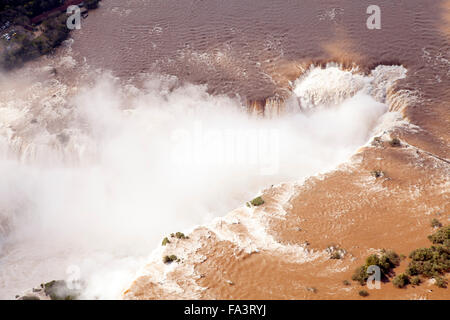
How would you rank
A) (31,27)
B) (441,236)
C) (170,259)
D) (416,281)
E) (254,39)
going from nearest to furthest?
(416,281)
(441,236)
(170,259)
(254,39)
(31,27)

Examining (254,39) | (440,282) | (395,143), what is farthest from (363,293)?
(254,39)

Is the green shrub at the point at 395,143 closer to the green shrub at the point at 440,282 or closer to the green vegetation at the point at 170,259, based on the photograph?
the green shrub at the point at 440,282

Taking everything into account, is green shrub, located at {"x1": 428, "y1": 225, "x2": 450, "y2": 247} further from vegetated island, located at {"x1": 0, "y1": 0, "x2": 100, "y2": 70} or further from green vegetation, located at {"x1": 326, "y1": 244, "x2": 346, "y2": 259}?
vegetated island, located at {"x1": 0, "y1": 0, "x2": 100, "y2": 70}

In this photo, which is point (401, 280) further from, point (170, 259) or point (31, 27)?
point (31, 27)

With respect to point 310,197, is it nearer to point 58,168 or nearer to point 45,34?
point 58,168

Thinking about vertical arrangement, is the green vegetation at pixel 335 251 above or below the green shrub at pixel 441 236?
below

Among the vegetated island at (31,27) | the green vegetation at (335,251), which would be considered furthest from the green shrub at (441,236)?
the vegetated island at (31,27)

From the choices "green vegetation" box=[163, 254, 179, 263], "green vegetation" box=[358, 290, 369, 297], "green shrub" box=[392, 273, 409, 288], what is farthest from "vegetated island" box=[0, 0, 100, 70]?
"green shrub" box=[392, 273, 409, 288]
